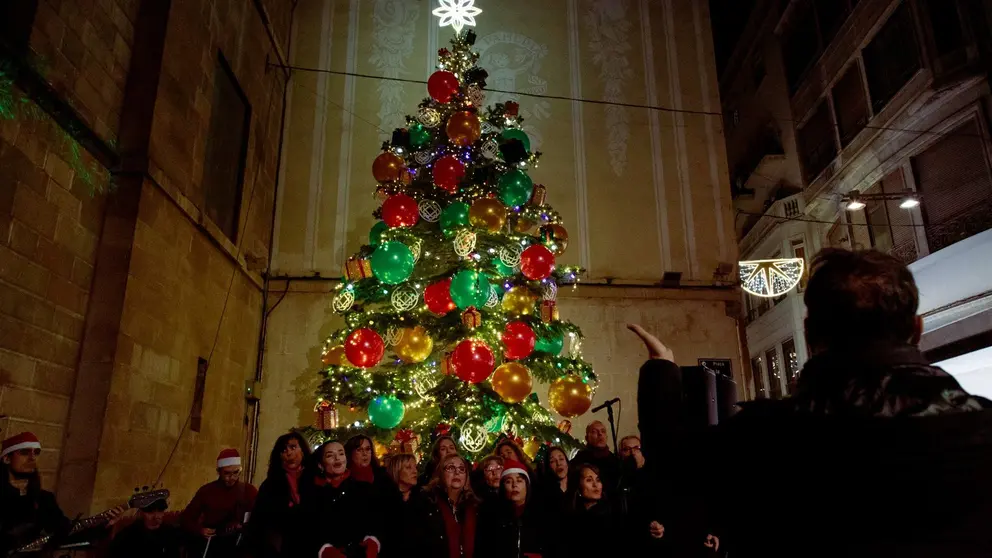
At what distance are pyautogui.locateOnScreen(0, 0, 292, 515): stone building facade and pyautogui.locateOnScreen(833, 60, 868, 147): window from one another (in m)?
14.0

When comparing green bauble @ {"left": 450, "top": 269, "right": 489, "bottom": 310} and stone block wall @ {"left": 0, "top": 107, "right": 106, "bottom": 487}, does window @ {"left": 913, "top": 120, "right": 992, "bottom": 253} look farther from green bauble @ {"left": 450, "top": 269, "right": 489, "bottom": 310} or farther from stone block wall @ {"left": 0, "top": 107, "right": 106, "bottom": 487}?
stone block wall @ {"left": 0, "top": 107, "right": 106, "bottom": 487}

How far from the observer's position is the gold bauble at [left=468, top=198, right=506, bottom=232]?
21.1 feet

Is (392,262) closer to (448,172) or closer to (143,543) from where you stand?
(448,172)

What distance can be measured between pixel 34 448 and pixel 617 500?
452cm

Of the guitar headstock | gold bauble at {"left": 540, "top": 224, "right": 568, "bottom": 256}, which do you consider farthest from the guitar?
gold bauble at {"left": 540, "top": 224, "right": 568, "bottom": 256}

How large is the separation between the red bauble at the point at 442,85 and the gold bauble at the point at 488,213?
1.48 metres

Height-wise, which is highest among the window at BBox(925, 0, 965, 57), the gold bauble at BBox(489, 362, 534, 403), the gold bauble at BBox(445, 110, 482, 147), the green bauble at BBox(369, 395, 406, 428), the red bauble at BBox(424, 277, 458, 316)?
the window at BBox(925, 0, 965, 57)

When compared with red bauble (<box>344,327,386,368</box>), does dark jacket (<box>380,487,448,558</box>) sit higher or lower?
lower

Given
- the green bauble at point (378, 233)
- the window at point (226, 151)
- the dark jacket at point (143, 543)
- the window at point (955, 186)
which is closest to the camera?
the dark jacket at point (143, 543)

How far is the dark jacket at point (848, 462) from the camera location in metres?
1.07

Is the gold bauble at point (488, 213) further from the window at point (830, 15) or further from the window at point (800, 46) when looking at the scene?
the window at point (800, 46)

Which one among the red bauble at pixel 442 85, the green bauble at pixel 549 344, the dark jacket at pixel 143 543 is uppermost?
the red bauble at pixel 442 85

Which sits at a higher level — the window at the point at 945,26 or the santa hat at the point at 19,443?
the window at the point at 945,26

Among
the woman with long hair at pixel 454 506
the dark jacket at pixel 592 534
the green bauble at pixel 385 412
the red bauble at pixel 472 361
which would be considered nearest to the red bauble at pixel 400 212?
the red bauble at pixel 472 361
